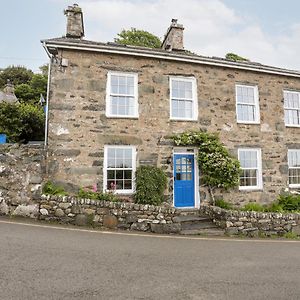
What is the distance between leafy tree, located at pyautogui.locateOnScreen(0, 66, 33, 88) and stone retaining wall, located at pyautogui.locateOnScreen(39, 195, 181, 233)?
3842cm

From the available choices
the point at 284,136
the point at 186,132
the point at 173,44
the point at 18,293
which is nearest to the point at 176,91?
the point at 186,132

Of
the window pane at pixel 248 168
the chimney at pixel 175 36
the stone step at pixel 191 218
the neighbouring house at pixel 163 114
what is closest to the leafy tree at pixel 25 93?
the neighbouring house at pixel 163 114

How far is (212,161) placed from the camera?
11594mm

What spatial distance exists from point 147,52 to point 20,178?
23.9 ft

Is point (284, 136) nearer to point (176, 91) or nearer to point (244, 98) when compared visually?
point (244, 98)

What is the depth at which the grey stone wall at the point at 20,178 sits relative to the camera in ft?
30.3

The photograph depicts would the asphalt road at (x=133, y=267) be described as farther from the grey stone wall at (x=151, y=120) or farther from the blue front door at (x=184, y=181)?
the blue front door at (x=184, y=181)

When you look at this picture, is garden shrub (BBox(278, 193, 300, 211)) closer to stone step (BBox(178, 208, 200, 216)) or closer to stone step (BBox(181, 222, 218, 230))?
stone step (BBox(178, 208, 200, 216))

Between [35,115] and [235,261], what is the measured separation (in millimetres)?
16084

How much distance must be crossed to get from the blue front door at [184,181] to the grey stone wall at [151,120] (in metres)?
0.42

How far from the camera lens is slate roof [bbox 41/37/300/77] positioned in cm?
1075

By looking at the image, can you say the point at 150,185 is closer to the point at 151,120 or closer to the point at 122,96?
the point at 151,120

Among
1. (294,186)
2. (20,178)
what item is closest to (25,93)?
(20,178)

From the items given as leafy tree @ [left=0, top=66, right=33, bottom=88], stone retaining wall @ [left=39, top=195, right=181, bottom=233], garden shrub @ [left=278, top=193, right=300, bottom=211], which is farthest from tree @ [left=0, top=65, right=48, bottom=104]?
garden shrub @ [left=278, top=193, right=300, bottom=211]
